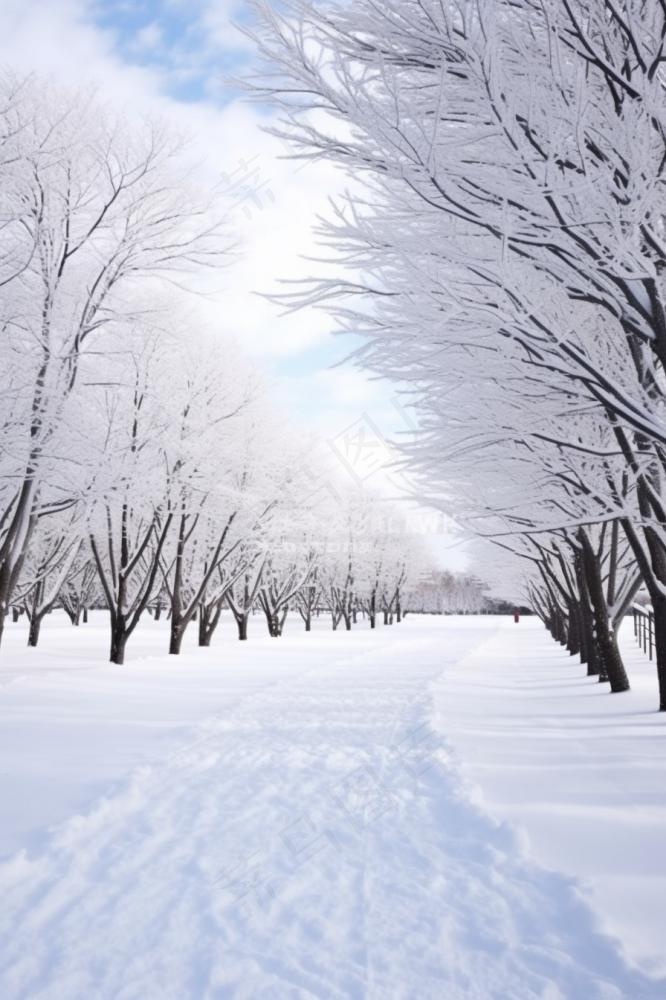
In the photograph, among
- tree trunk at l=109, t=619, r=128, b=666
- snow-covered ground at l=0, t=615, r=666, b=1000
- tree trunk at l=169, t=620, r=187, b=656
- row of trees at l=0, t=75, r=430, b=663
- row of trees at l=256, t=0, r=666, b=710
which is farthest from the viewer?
tree trunk at l=169, t=620, r=187, b=656

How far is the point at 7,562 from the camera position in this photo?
38.5 ft

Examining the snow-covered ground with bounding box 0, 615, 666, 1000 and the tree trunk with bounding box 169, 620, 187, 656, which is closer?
the snow-covered ground with bounding box 0, 615, 666, 1000

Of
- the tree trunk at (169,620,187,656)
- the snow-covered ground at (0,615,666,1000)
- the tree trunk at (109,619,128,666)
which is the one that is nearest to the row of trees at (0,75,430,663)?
the tree trunk at (109,619,128,666)

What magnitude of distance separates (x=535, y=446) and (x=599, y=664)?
817 centimetres

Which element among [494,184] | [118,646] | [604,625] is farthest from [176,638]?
[494,184]

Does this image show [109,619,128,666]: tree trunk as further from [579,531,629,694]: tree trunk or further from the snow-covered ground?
[579,531,629,694]: tree trunk

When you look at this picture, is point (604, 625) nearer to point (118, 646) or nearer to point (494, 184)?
point (494, 184)

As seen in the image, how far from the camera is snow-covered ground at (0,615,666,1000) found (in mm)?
2754

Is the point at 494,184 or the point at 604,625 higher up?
the point at 494,184

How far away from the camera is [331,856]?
397cm

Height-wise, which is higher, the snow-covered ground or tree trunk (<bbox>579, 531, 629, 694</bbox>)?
tree trunk (<bbox>579, 531, 629, 694</bbox>)

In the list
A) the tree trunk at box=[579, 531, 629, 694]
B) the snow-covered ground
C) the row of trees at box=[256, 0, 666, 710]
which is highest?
the row of trees at box=[256, 0, 666, 710]

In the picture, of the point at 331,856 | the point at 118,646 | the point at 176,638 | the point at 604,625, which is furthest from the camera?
the point at 176,638

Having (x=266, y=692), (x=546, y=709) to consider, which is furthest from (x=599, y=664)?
(x=266, y=692)
